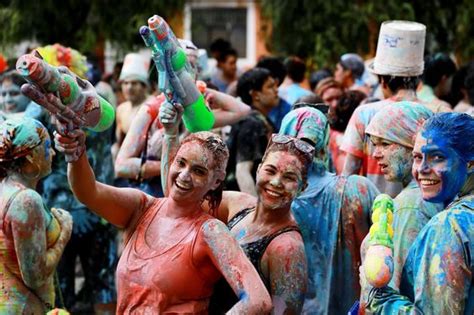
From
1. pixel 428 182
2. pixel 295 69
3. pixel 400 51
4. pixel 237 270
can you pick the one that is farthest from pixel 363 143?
pixel 295 69

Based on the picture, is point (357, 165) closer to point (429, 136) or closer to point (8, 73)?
point (429, 136)

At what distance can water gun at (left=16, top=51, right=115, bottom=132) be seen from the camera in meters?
4.88

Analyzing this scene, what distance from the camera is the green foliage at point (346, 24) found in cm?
1717

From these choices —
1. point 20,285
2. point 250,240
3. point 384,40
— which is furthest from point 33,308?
point 384,40

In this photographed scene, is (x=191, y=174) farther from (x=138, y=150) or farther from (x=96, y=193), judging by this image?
(x=138, y=150)

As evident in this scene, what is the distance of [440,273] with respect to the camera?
180 inches

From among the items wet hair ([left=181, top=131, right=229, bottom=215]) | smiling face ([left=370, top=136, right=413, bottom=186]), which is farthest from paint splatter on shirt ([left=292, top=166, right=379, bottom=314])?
wet hair ([left=181, top=131, right=229, bottom=215])

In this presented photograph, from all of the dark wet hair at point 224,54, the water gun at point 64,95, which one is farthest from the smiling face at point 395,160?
the dark wet hair at point 224,54

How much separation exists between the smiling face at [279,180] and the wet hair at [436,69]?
499 centimetres

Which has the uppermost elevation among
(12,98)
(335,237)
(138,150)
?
(335,237)

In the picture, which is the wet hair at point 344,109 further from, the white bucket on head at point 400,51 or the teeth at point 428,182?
the teeth at point 428,182

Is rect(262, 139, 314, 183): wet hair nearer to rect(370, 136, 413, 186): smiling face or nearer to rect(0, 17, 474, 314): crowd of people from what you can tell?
rect(0, 17, 474, 314): crowd of people

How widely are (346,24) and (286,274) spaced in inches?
478

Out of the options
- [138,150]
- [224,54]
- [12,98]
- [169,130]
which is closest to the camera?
[169,130]
